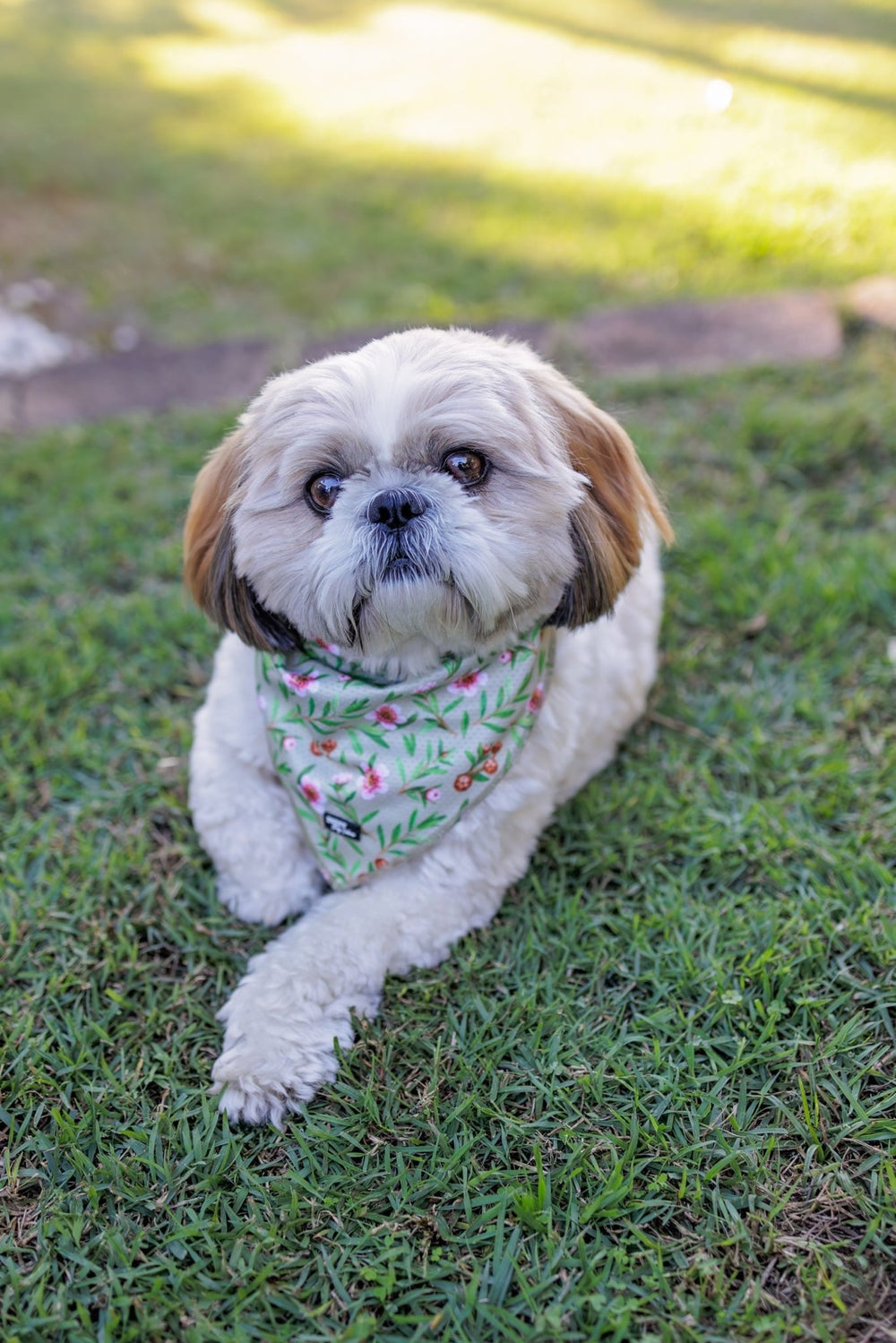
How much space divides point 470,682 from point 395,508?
510 mm

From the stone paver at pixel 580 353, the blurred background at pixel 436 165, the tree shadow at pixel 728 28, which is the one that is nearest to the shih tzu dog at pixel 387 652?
the stone paver at pixel 580 353

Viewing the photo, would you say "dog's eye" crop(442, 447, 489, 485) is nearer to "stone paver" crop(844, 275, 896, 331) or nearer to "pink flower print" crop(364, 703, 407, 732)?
"pink flower print" crop(364, 703, 407, 732)

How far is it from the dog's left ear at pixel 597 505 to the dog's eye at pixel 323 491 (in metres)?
0.51

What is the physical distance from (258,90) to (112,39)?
3.53m

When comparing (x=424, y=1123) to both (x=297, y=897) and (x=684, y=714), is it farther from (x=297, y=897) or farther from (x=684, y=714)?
(x=684, y=714)

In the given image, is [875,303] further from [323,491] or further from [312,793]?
[312,793]

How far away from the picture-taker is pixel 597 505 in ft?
7.36

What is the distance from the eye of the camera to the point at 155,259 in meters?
6.44

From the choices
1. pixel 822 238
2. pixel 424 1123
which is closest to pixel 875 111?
pixel 822 238

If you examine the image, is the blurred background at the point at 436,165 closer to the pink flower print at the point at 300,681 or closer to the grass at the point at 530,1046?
the grass at the point at 530,1046

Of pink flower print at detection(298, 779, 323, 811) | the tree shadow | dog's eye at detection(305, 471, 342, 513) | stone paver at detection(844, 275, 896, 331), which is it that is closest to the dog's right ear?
dog's eye at detection(305, 471, 342, 513)

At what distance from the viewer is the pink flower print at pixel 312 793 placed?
7.86 feet

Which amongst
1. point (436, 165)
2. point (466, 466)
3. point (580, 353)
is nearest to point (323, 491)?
point (466, 466)

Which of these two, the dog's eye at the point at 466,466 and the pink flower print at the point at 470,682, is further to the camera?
the pink flower print at the point at 470,682
